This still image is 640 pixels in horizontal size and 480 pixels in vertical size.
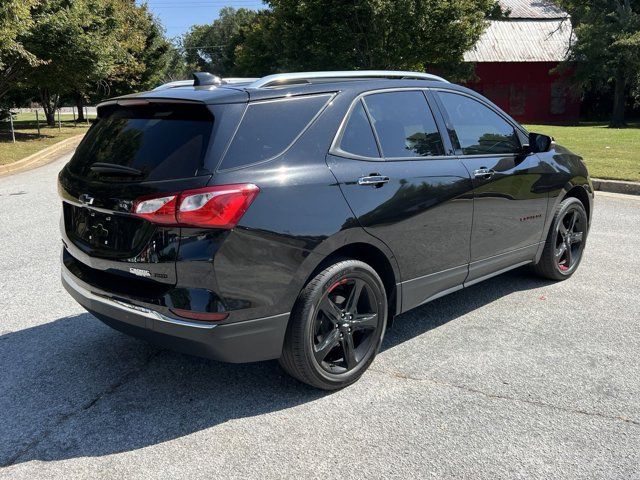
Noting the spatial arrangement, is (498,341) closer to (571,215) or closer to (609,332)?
(609,332)

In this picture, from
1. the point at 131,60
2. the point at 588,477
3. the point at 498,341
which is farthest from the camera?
the point at 131,60

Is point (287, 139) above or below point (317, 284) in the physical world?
above

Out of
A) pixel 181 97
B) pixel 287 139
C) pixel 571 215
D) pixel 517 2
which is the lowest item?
pixel 571 215

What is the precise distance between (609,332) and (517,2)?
45198 millimetres

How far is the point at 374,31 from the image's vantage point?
23891 millimetres

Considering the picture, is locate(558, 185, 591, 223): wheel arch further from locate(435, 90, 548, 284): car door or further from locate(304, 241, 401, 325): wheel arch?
locate(304, 241, 401, 325): wheel arch

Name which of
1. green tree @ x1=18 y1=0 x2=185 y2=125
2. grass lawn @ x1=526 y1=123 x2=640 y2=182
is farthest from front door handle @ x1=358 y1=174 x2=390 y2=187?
green tree @ x1=18 y1=0 x2=185 y2=125

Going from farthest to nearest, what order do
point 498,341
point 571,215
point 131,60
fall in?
point 131,60 → point 571,215 → point 498,341

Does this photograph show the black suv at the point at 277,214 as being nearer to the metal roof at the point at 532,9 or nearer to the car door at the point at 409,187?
the car door at the point at 409,187

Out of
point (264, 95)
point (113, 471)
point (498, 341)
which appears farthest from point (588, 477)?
point (264, 95)

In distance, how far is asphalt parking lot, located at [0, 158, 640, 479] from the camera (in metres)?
2.76

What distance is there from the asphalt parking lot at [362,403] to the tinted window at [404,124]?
4.51 ft

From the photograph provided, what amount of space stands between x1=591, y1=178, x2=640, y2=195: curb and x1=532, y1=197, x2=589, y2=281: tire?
5.53 m

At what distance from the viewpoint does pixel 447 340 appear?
4121 millimetres
